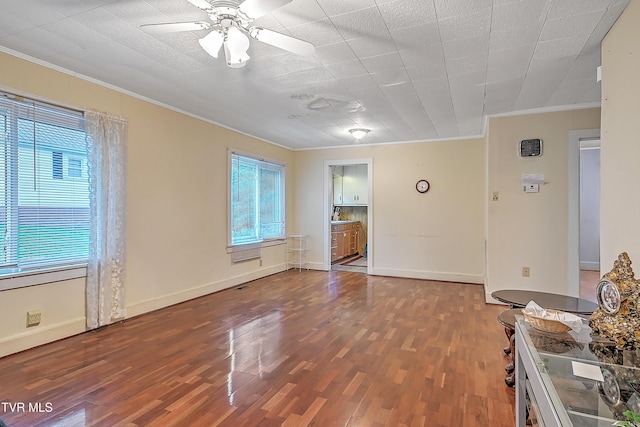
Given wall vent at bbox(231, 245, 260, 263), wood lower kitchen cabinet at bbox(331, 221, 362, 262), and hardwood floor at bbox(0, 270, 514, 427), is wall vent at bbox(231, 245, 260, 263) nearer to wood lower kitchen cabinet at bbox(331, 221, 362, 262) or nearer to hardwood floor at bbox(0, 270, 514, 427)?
hardwood floor at bbox(0, 270, 514, 427)

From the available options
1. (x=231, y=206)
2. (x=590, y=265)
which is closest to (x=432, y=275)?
(x=231, y=206)

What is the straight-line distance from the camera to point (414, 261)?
5754 mm

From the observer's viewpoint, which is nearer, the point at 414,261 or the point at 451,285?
the point at 451,285

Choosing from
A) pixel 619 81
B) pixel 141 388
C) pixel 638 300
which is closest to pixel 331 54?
pixel 619 81

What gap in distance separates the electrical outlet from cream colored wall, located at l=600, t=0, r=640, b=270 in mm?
4331

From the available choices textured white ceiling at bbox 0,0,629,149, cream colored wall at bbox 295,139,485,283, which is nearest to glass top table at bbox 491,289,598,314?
textured white ceiling at bbox 0,0,629,149

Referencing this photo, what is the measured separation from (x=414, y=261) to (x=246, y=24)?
4.78 metres

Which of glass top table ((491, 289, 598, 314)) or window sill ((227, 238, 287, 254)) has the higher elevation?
window sill ((227, 238, 287, 254))

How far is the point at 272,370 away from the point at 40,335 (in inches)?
81.8

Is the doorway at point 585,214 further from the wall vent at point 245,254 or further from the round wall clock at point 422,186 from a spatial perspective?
the wall vent at point 245,254

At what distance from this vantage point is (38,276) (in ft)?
9.09

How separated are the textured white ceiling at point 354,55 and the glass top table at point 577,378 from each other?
6.05ft

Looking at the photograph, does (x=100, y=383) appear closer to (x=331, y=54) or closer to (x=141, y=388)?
(x=141, y=388)

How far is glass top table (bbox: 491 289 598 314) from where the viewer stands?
233cm
